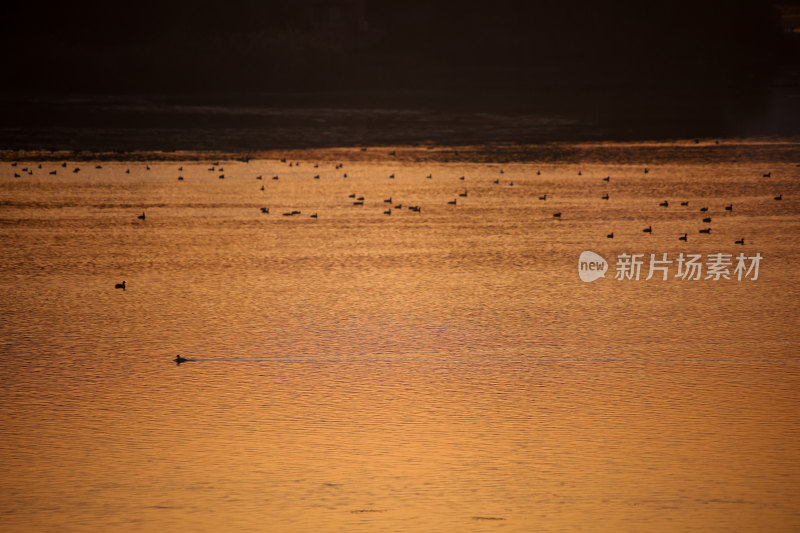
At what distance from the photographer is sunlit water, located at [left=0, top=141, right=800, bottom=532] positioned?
19.9 ft

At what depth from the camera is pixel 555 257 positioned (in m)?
12.7

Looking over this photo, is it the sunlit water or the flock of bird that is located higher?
the flock of bird

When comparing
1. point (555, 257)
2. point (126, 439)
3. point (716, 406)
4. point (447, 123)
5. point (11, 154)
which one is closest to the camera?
point (126, 439)

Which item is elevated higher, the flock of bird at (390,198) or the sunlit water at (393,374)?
the flock of bird at (390,198)

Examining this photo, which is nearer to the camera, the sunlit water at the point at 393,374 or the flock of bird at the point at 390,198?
the sunlit water at the point at 393,374

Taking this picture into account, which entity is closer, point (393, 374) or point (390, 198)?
point (393, 374)

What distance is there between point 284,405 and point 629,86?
39781 mm

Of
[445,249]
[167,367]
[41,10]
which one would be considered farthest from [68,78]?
[167,367]

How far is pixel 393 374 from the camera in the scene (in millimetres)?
8242

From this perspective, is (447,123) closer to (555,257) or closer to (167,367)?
(555,257)

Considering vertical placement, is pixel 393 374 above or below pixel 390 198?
below

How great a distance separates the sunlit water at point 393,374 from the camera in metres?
6.06

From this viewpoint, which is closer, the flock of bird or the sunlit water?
the sunlit water

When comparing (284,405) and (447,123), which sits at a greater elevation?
(447,123)
